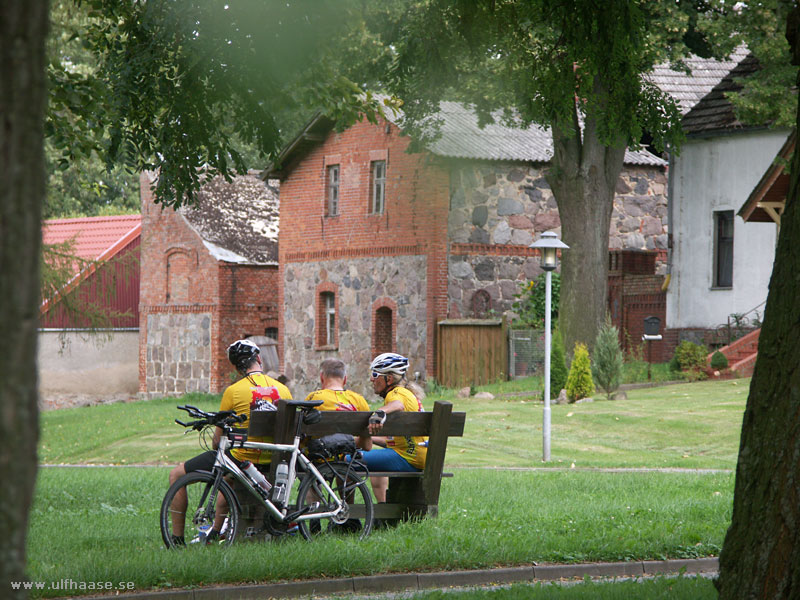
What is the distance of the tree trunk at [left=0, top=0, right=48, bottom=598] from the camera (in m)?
2.62

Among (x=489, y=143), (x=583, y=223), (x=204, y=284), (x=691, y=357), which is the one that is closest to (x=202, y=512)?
(x=583, y=223)

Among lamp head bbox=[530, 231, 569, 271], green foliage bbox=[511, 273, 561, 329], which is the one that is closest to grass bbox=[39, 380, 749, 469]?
lamp head bbox=[530, 231, 569, 271]

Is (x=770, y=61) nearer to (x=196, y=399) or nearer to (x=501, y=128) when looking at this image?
(x=501, y=128)

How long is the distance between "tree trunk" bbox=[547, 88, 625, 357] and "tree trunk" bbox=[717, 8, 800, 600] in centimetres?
2122

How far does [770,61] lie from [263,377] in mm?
20141

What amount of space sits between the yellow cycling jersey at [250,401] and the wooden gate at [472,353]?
2263 cm

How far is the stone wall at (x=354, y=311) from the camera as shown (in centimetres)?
3281

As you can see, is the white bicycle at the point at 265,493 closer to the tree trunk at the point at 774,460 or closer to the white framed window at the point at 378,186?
the tree trunk at the point at 774,460

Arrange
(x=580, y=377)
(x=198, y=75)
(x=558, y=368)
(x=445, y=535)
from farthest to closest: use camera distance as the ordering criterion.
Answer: (x=558, y=368) → (x=580, y=377) → (x=198, y=75) → (x=445, y=535)

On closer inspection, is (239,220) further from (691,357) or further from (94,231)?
(691,357)

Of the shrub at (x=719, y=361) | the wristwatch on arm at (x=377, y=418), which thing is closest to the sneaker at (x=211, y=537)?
the wristwatch on arm at (x=377, y=418)

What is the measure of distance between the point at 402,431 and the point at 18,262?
686cm

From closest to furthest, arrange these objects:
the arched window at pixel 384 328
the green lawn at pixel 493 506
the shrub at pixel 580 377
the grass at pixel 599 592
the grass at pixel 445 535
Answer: the grass at pixel 599 592 < the grass at pixel 445 535 < the green lawn at pixel 493 506 < the shrub at pixel 580 377 < the arched window at pixel 384 328

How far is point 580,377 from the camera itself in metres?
25.1
